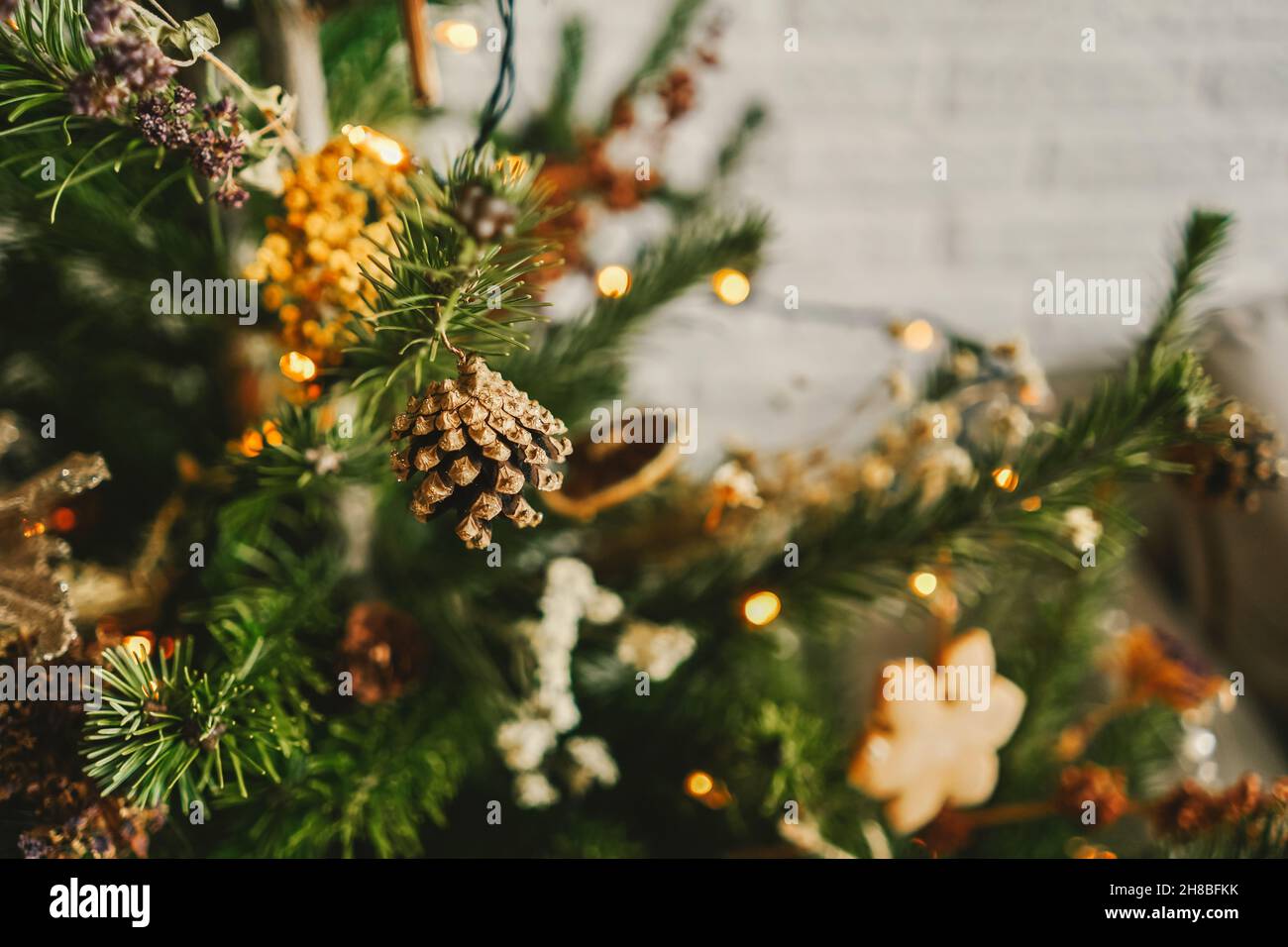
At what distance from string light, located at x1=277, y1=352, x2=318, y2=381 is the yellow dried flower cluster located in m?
0.01

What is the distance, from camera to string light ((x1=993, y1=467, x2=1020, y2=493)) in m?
0.43

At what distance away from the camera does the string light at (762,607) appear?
0.45m

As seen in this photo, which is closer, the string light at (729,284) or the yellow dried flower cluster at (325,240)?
the yellow dried flower cluster at (325,240)

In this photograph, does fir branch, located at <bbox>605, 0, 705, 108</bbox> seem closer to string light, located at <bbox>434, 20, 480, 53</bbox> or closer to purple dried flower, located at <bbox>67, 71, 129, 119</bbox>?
string light, located at <bbox>434, 20, 480, 53</bbox>

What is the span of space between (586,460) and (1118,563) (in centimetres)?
46

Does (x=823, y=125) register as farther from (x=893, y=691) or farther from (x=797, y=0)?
(x=893, y=691)

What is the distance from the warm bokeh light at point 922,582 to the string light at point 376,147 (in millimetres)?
360

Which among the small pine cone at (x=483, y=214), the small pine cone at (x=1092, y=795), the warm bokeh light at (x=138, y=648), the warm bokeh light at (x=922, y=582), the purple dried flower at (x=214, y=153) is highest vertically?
the purple dried flower at (x=214, y=153)

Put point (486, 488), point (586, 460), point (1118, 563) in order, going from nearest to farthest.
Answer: point (486, 488) < point (586, 460) < point (1118, 563)

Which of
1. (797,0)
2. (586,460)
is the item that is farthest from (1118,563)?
(797,0)

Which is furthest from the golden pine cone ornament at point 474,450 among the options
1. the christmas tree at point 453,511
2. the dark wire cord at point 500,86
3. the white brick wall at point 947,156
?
the white brick wall at point 947,156

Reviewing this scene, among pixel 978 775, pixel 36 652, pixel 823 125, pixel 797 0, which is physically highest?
pixel 797 0

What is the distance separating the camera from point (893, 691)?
0.54m

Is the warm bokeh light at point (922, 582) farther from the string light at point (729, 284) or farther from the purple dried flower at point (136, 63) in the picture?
the purple dried flower at point (136, 63)
